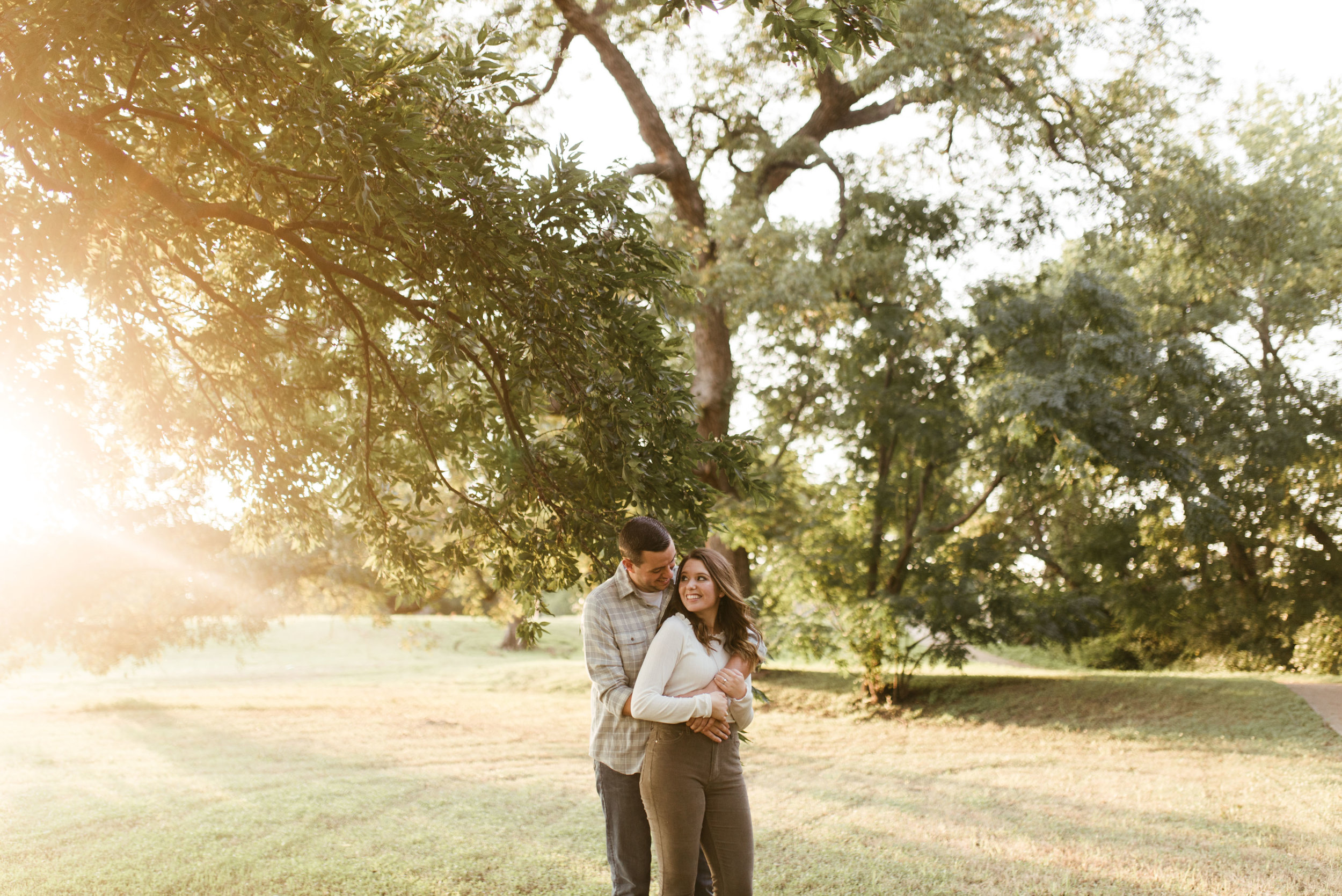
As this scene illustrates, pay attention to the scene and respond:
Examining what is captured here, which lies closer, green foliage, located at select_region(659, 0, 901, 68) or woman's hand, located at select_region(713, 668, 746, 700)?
woman's hand, located at select_region(713, 668, 746, 700)

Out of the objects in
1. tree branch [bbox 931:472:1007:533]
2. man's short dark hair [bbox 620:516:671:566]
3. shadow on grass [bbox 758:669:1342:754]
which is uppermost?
tree branch [bbox 931:472:1007:533]

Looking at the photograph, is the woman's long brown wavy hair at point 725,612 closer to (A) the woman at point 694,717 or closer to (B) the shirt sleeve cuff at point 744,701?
(A) the woman at point 694,717

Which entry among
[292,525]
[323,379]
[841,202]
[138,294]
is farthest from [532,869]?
[841,202]

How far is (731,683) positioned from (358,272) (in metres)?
3.62

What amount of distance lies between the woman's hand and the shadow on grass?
9.52 m

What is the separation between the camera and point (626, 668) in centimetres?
350

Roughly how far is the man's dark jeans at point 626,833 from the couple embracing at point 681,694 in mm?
84

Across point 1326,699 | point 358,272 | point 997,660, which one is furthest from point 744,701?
point 997,660

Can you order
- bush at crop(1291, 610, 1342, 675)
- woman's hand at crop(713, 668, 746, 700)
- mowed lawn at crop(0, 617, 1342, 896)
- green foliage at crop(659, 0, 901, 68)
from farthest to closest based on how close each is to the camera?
bush at crop(1291, 610, 1342, 675) → mowed lawn at crop(0, 617, 1342, 896) → green foliage at crop(659, 0, 901, 68) → woman's hand at crop(713, 668, 746, 700)

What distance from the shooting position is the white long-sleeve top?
9.88 ft

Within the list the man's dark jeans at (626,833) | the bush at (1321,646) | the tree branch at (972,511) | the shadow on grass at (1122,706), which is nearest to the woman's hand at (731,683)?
the man's dark jeans at (626,833)

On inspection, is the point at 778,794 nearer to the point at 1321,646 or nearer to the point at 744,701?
the point at 744,701

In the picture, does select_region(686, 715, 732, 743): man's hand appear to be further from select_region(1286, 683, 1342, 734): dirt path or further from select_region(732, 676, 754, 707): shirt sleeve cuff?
select_region(1286, 683, 1342, 734): dirt path

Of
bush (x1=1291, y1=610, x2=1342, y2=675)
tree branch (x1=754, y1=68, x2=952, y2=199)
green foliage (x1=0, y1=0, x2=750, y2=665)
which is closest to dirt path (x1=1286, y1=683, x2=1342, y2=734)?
bush (x1=1291, y1=610, x2=1342, y2=675)
